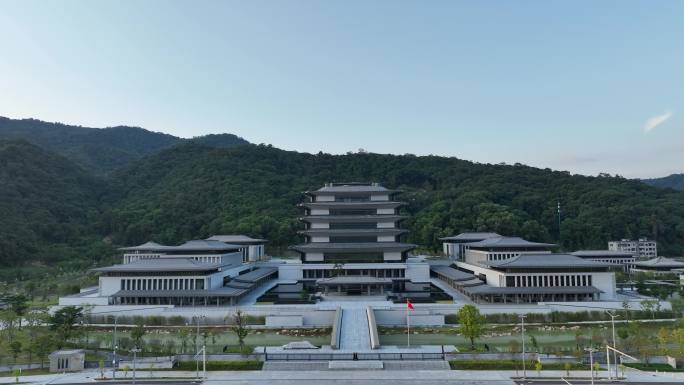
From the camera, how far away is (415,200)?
327 ft

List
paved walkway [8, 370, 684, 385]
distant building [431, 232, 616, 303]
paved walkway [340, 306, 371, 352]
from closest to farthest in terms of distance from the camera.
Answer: paved walkway [8, 370, 684, 385] → paved walkway [340, 306, 371, 352] → distant building [431, 232, 616, 303]

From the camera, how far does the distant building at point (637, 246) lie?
264 ft

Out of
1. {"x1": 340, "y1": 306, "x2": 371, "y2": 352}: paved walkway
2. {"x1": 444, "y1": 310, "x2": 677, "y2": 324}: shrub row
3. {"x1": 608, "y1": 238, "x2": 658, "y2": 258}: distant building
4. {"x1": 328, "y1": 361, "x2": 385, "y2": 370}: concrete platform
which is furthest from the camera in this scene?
{"x1": 608, "y1": 238, "x2": 658, "y2": 258}: distant building

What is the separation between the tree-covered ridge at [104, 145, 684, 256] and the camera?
82.0 meters

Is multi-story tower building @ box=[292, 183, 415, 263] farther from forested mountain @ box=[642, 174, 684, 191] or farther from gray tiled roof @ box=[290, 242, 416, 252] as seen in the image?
forested mountain @ box=[642, 174, 684, 191]

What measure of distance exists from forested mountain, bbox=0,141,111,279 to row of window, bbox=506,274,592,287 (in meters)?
63.8

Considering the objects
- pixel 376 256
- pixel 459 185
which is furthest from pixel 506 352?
pixel 459 185

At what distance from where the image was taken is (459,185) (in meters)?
108

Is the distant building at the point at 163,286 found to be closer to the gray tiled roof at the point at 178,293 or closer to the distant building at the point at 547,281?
the gray tiled roof at the point at 178,293

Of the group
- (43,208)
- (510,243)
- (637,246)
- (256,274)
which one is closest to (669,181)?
(637,246)

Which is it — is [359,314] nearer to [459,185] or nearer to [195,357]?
[195,357]

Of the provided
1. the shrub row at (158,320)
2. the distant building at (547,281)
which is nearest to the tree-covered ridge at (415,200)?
the distant building at (547,281)

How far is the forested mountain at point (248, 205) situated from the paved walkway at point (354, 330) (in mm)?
41773

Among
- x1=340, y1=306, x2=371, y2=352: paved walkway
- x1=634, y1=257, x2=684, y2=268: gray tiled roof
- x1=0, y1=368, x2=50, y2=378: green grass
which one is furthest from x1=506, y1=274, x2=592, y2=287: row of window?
x1=0, y1=368, x2=50, y2=378: green grass
